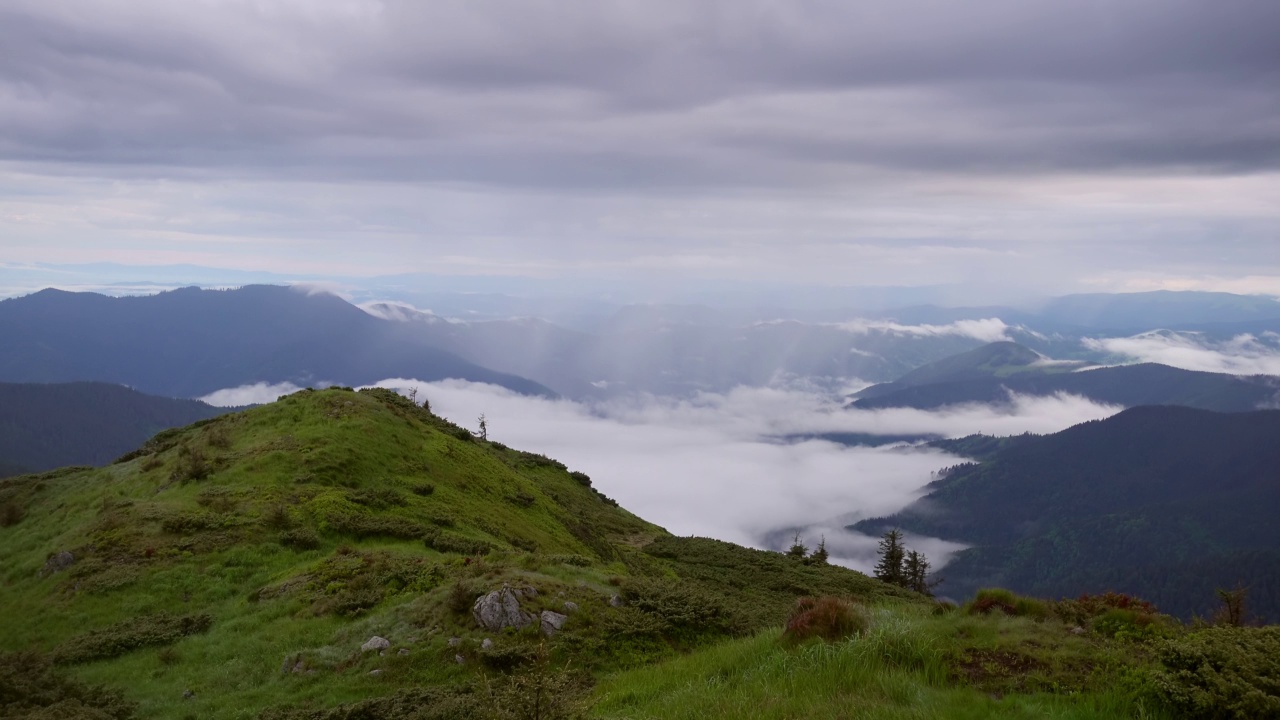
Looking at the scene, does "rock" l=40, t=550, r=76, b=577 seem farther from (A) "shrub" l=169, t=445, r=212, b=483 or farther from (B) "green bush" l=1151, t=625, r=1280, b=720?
(B) "green bush" l=1151, t=625, r=1280, b=720

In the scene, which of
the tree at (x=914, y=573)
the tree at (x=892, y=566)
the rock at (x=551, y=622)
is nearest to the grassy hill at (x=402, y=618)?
the rock at (x=551, y=622)

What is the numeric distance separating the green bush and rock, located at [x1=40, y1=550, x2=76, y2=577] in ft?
99.7

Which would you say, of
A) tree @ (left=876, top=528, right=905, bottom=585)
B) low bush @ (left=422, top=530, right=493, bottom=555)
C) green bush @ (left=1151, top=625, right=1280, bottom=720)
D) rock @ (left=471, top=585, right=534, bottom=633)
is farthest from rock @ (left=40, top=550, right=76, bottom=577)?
tree @ (left=876, top=528, right=905, bottom=585)

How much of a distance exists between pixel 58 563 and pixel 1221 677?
103 ft

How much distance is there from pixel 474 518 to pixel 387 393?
61.8 feet

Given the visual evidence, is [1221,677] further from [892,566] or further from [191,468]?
[892,566]

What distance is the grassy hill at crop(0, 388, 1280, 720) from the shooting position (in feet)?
31.9

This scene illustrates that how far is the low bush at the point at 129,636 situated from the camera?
19.4 metres

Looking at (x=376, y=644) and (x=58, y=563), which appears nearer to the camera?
(x=376, y=644)

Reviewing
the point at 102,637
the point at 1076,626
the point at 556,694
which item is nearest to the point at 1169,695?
the point at 1076,626

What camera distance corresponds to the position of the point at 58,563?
2497 centimetres

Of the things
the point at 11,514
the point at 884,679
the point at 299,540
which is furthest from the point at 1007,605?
the point at 11,514

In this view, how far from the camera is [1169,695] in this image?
8.13 m

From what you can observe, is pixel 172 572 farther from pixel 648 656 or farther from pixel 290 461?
pixel 648 656
